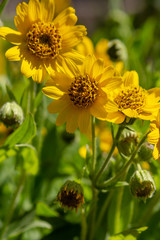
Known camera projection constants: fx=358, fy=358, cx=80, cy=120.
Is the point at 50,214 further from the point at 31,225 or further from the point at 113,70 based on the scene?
the point at 113,70

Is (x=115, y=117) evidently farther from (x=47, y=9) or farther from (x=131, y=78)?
(x=47, y=9)

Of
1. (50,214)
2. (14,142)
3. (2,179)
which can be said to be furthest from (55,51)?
(2,179)

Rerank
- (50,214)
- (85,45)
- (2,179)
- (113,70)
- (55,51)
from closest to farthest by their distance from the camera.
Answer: (113,70) → (55,51) → (50,214) → (2,179) → (85,45)

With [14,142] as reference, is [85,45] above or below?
above

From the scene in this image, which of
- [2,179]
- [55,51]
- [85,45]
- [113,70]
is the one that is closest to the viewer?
[113,70]

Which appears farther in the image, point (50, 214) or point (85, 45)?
point (85, 45)

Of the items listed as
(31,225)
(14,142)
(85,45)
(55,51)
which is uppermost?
(85,45)

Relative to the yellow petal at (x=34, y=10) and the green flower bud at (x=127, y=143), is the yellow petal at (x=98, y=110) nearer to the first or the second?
the green flower bud at (x=127, y=143)

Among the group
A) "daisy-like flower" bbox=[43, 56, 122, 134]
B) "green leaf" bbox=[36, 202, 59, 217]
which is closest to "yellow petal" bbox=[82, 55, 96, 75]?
"daisy-like flower" bbox=[43, 56, 122, 134]
